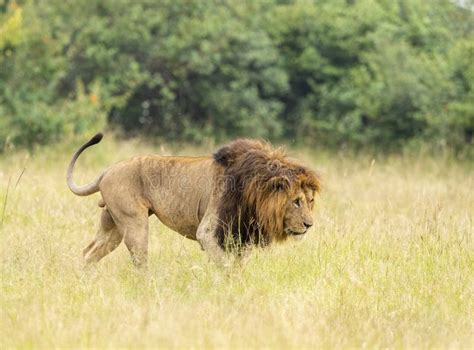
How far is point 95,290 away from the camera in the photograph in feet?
21.2

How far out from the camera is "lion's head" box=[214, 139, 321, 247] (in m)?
7.02

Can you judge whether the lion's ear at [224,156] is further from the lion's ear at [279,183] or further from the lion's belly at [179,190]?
the lion's ear at [279,183]

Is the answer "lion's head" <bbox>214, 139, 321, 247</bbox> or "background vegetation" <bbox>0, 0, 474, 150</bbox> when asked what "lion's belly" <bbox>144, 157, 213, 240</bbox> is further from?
"background vegetation" <bbox>0, 0, 474, 150</bbox>

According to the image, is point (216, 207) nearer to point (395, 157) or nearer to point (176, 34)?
point (395, 157)

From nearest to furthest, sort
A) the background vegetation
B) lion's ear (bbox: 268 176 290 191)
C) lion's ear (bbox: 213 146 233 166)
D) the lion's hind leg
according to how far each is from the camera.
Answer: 1. lion's ear (bbox: 268 176 290 191)
2. lion's ear (bbox: 213 146 233 166)
3. the lion's hind leg
4. the background vegetation

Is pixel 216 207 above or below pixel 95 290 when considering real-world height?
above

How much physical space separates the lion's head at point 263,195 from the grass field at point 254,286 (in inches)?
11.0

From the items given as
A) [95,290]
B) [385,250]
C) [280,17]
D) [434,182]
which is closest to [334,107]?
[280,17]

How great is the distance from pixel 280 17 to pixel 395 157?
7276 mm

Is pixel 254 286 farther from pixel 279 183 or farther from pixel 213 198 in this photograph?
pixel 213 198

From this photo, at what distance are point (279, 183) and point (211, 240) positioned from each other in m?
0.67

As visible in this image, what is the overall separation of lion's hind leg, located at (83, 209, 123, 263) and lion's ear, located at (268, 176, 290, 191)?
1543 mm

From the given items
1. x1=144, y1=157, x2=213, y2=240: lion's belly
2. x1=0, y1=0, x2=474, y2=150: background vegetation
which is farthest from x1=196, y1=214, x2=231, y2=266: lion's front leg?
x1=0, y1=0, x2=474, y2=150: background vegetation

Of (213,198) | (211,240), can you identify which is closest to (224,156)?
(213,198)
